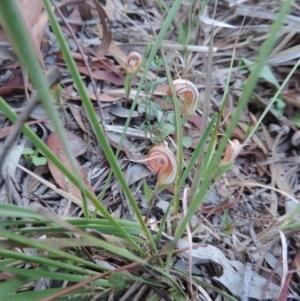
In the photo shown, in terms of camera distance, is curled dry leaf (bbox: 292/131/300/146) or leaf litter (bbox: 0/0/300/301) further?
curled dry leaf (bbox: 292/131/300/146)

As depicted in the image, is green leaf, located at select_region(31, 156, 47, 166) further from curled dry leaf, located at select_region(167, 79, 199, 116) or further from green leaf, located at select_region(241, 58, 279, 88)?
green leaf, located at select_region(241, 58, 279, 88)

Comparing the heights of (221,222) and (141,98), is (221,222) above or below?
below

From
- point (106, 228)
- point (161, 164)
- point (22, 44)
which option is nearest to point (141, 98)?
point (161, 164)

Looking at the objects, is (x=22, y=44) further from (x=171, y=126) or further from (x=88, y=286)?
(x=171, y=126)

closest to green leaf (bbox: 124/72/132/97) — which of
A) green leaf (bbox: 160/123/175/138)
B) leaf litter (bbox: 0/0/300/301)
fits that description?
leaf litter (bbox: 0/0/300/301)

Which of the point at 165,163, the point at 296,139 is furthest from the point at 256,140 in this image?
the point at 165,163

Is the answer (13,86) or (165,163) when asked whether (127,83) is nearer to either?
(13,86)
